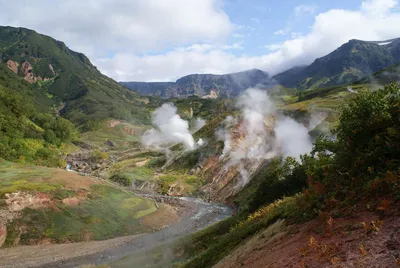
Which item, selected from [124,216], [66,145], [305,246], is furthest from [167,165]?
[305,246]

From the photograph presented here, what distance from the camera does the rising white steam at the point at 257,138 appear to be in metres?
83.6

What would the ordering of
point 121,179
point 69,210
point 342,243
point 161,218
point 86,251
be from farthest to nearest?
point 121,179, point 161,218, point 69,210, point 86,251, point 342,243

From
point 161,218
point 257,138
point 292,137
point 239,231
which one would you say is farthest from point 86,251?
point 257,138

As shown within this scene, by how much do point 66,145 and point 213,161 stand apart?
3972 inches

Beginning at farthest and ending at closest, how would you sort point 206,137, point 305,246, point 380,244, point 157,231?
point 206,137, point 157,231, point 305,246, point 380,244

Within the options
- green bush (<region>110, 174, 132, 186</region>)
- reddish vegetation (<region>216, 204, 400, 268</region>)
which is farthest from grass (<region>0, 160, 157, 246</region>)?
reddish vegetation (<region>216, 204, 400, 268</region>)

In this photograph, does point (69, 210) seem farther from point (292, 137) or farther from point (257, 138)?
point (292, 137)

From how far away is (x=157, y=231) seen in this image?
58.4 meters

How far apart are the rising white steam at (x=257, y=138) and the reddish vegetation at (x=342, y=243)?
59.8 meters

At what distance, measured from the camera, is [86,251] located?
46.8 meters

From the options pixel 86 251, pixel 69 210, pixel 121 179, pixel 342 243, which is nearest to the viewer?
pixel 342 243

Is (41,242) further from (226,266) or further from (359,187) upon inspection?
(359,187)

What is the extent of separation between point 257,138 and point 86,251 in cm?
6295

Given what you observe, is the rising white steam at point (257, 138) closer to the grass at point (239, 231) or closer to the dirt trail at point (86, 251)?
the dirt trail at point (86, 251)
